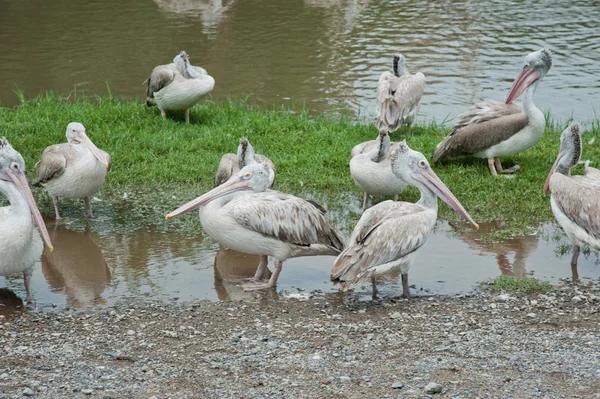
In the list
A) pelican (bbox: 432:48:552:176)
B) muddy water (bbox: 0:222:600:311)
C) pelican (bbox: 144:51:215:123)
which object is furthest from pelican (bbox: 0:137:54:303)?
pelican (bbox: 432:48:552:176)

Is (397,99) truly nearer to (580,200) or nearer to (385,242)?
(580,200)

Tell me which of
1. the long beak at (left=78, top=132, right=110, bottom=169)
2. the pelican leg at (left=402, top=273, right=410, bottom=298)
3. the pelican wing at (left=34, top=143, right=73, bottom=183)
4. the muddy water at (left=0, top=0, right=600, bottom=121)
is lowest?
the muddy water at (left=0, top=0, right=600, bottom=121)

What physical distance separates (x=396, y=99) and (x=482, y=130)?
50.4 inches

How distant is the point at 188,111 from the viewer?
9938 millimetres

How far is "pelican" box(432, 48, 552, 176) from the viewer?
27.4 feet

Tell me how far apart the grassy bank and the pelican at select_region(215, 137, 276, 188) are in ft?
2.39

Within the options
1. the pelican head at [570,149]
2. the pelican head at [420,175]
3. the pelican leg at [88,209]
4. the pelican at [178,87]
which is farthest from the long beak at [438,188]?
the pelican at [178,87]

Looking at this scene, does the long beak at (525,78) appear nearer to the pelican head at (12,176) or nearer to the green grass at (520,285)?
the green grass at (520,285)

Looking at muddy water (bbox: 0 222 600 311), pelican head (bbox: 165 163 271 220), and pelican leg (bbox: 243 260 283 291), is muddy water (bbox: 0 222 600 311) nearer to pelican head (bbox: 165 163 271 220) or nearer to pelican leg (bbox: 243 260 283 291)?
pelican leg (bbox: 243 260 283 291)

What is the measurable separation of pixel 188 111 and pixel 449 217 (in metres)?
3.95

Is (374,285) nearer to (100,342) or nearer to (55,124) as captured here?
(100,342)

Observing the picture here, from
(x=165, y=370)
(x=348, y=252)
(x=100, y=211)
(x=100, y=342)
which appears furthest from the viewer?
(x=100, y=211)

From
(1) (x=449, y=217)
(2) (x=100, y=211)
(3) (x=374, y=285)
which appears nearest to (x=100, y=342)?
(3) (x=374, y=285)

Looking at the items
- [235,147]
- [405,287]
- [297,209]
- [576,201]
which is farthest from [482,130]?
[405,287]
